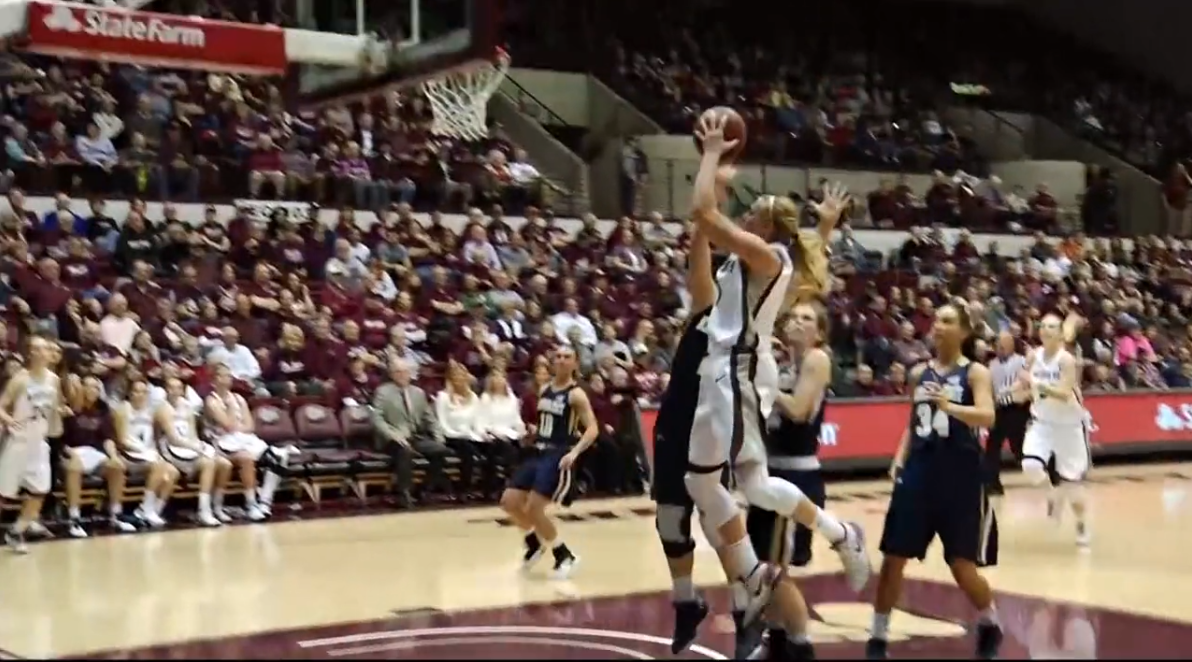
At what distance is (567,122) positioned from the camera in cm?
2270

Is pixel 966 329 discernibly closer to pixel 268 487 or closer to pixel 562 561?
pixel 562 561

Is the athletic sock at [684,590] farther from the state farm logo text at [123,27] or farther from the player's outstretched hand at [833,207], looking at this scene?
the state farm logo text at [123,27]

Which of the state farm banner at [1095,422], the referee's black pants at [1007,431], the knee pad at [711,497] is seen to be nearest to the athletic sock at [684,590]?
the knee pad at [711,497]

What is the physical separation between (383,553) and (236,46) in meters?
3.50

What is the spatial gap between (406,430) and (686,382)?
7632 millimetres

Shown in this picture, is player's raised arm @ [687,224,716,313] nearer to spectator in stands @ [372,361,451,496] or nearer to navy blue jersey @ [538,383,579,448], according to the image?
navy blue jersey @ [538,383,579,448]

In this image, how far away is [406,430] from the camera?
12875 millimetres

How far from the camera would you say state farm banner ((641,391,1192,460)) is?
15000 mm

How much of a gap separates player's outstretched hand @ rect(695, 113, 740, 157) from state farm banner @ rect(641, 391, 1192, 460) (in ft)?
28.0

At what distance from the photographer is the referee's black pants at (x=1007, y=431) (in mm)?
12273

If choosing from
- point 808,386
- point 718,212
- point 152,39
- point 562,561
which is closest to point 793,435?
point 808,386

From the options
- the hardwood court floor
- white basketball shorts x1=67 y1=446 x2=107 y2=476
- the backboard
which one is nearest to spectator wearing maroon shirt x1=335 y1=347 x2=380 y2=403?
the hardwood court floor

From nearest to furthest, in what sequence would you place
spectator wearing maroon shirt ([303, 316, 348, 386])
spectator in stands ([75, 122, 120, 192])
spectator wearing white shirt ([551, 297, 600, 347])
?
1. spectator wearing maroon shirt ([303, 316, 348, 386])
2. spectator in stands ([75, 122, 120, 192])
3. spectator wearing white shirt ([551, 297, 600, 347])

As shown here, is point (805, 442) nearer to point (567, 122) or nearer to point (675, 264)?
point (675, 264)
